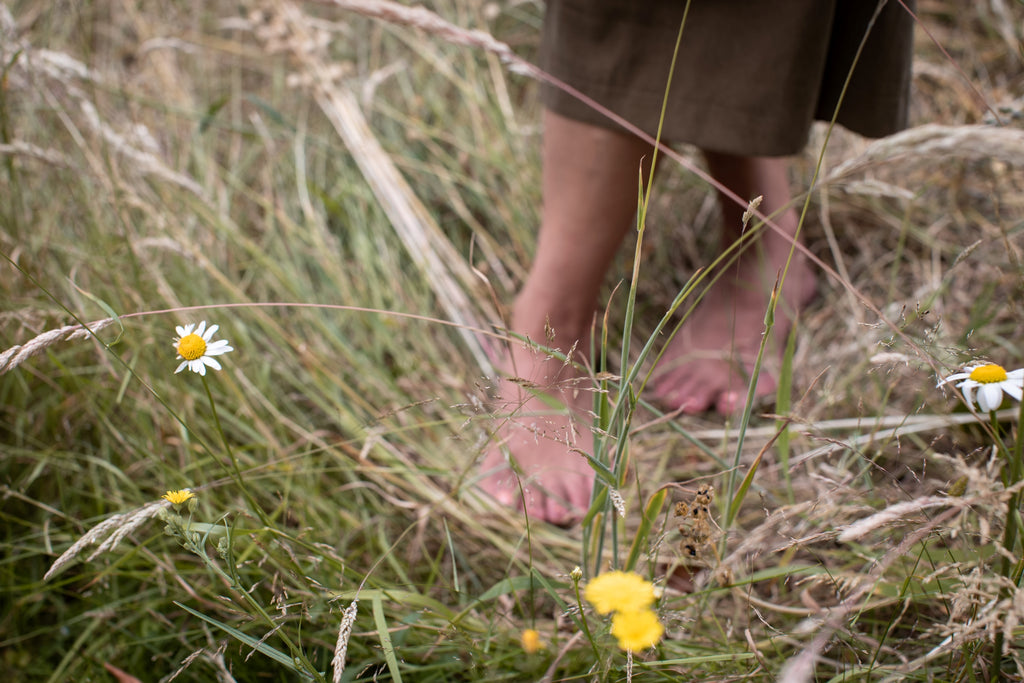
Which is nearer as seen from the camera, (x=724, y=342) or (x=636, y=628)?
(x=636, y=628)

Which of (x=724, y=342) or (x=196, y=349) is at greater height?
(x=196, y=349)

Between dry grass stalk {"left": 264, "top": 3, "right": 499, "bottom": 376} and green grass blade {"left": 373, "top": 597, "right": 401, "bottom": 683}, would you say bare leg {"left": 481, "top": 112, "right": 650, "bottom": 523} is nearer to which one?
dry grass stalk {"left": 264, "top": 3, "right": 499, "bottom": 376}

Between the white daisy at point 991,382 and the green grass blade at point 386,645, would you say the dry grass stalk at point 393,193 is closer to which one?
the green grass blade at point 386,645

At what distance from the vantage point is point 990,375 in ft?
1.37

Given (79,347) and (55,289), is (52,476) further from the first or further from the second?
(55,289)

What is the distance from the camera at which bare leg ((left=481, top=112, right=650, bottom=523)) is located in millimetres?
804

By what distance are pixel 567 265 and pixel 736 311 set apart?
299mm

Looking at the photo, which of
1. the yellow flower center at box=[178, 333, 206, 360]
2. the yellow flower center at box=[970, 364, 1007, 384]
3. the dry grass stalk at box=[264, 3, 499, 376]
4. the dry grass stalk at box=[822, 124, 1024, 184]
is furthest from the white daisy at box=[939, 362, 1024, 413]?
the dry grass stalk at box=[264, 3, 499, 376]

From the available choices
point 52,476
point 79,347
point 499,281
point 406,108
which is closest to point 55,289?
point 79,347

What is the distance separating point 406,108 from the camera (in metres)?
1.47

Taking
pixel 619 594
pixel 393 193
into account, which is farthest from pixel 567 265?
pixel 619 594

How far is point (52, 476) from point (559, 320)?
0.65m

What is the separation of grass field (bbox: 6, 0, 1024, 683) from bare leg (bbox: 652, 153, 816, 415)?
0.05 metres

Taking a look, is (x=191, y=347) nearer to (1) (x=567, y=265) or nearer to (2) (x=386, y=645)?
(2) (x=386, y=645)
